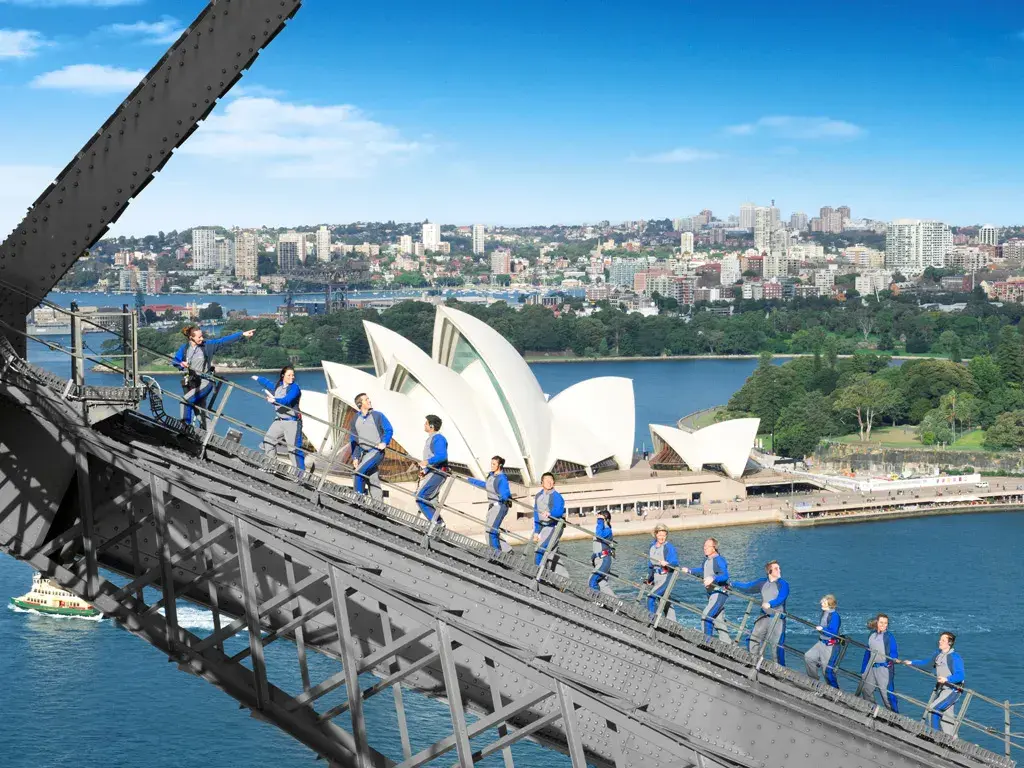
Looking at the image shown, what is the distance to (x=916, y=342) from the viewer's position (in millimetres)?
65688

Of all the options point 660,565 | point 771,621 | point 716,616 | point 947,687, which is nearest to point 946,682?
point 947,687

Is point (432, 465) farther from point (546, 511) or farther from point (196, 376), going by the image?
point (196, 376)

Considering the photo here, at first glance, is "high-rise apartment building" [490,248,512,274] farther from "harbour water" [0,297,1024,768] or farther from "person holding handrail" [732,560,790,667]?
"person holding handrail" [732,560,790,667]

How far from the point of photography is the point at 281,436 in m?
5.98

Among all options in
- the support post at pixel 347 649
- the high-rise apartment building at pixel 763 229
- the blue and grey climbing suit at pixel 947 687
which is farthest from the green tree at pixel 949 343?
the high-rise apartment building at pixel 763 229

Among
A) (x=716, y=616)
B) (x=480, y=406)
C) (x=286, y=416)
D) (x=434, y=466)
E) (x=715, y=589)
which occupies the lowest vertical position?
(x=480, y=406)

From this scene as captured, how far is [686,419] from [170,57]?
38.8 meters

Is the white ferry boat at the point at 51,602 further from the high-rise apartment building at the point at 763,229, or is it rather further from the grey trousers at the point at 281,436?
the high-rise apartment building at the point at 763,229

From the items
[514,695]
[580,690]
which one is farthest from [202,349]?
[580,690]

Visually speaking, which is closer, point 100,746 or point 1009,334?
point 100,746

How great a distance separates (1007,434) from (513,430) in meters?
15.5

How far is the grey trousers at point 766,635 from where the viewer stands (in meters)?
4.98

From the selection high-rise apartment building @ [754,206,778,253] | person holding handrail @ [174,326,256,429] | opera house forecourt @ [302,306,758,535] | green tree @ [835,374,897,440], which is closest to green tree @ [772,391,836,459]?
green tree @ [835,374,897,440]

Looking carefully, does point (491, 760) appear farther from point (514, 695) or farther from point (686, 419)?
point (686, 419)
